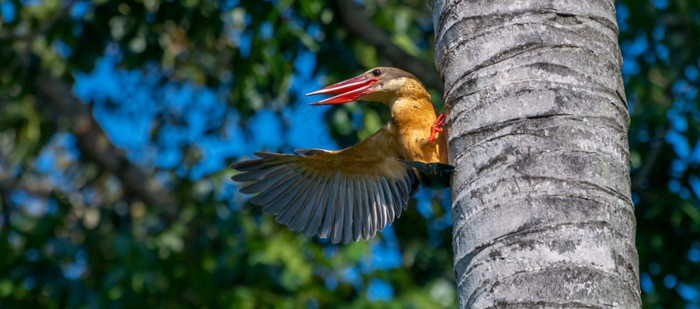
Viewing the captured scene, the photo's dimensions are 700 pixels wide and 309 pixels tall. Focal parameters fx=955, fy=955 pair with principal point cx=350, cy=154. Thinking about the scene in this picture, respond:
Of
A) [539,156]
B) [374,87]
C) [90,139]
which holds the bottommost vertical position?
[539,156]

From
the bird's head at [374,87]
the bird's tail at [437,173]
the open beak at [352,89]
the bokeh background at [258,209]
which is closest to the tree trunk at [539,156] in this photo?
the bird's tail at [437,173]

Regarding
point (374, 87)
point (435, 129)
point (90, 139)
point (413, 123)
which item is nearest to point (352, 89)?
point (374, 87)

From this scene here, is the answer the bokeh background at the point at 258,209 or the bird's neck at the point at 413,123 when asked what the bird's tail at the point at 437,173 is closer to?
the bird's neck at the point at 413,123

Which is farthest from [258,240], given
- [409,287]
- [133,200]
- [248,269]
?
[133,200]

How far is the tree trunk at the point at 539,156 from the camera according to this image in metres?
1.87

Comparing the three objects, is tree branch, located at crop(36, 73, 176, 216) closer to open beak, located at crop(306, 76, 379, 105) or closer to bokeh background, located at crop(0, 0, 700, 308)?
bokeh background, located at crop(0, 0, 700, 308)

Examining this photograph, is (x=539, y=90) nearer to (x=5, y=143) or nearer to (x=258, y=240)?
(x=258, y=240)

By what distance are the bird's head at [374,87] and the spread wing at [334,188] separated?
23cm

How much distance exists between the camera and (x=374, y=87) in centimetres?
350

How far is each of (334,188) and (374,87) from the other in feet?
1.31

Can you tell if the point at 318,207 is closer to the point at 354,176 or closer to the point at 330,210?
the point at 330,210

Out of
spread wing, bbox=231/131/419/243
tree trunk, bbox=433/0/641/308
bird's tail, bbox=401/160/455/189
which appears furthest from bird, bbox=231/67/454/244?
tree trunk, bbox=433/0/641/308

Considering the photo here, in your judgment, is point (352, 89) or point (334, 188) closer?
point (334, 188)

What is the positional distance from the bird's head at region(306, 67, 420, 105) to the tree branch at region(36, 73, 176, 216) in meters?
4.21
